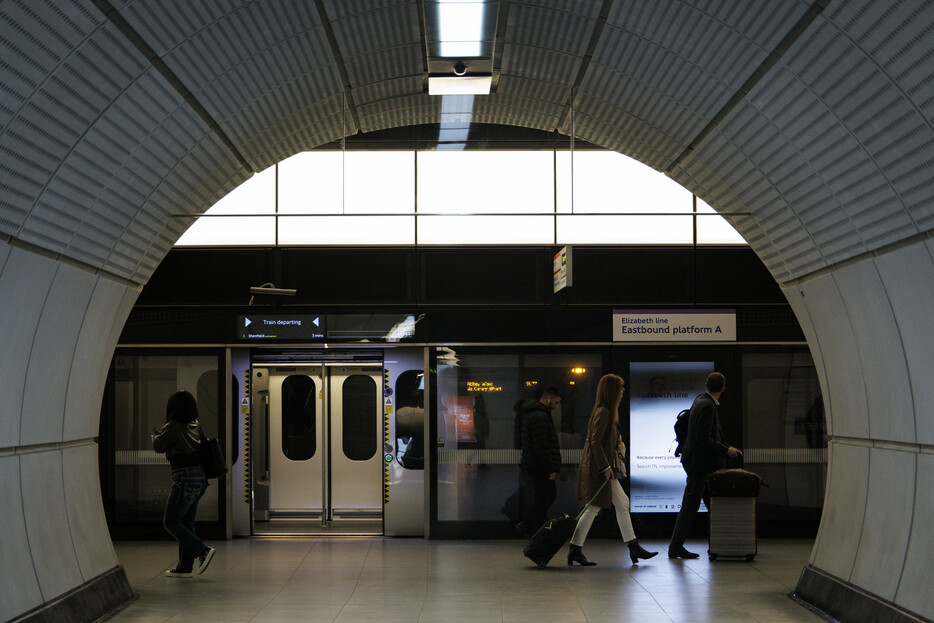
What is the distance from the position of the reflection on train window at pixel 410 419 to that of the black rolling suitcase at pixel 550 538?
8.80ft

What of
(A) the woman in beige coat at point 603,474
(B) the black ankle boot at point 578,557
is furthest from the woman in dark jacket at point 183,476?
(A) the woman in beige coat at point 603,474

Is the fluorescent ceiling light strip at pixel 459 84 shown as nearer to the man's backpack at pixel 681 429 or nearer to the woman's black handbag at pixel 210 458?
the woman's black handbag at pixel 210 458

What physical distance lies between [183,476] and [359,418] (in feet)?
11.6

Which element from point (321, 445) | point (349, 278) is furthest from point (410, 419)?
point (349, 278)

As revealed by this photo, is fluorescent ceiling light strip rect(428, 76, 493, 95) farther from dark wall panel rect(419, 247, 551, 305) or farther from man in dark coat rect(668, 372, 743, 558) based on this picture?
man in dark coat rect(668, 372, 743, 558)

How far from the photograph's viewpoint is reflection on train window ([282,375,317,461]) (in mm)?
12445

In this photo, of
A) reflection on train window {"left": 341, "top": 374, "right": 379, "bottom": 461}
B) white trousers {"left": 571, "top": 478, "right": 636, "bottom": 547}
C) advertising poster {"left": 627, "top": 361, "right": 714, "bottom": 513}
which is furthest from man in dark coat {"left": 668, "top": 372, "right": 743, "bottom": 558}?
reflection on train window {"left": 341, "top": 374, "right": 379, "bottom": 461}

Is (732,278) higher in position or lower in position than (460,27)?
lower

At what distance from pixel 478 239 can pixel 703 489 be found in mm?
4219

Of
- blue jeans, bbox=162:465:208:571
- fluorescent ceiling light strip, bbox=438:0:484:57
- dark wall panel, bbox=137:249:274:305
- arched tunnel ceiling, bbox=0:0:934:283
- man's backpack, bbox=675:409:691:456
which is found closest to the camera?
arched tunnel ceiling, bbox=0:0:934:283

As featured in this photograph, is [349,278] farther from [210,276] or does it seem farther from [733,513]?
[733,513]

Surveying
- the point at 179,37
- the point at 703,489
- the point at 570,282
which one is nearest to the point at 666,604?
the point at 703,489

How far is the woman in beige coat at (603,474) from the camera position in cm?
958

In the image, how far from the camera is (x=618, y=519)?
9.60m
